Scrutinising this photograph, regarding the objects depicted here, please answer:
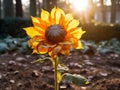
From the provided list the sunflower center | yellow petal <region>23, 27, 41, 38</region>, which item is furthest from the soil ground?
the sunflower center

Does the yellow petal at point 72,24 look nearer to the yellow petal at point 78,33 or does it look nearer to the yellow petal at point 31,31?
the yellow petal at point 78,33

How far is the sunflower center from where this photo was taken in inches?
111

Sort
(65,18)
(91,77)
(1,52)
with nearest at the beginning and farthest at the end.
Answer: (65,18)
(91,77)
(1,52)

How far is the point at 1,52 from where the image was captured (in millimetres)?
9641

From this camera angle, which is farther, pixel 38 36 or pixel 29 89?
pixel 29 89

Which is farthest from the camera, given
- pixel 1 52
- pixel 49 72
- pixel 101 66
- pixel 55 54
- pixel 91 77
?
pixel 1 52

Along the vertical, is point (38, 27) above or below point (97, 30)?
above

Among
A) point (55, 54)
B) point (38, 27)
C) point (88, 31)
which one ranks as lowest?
point (88, 31)

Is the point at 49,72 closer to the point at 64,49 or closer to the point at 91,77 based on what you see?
the point at 91,77

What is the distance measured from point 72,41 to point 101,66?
451 cm

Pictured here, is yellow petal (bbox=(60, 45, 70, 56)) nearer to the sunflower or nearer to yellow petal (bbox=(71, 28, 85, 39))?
the sunflower

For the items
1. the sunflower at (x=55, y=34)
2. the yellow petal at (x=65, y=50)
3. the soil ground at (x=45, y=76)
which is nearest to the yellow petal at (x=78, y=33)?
the sunflower at (x=55, y=34)

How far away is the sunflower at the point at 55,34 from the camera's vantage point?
2824 mm

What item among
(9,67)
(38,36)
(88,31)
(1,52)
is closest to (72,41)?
(38,36)
